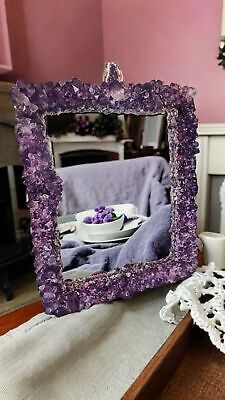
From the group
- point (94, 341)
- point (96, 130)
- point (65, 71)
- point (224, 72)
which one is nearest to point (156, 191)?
point (96, 130)

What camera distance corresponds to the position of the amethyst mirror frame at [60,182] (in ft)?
1.44

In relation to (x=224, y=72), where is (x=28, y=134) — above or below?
below

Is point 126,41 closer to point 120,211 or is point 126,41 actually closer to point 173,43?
point 173,43

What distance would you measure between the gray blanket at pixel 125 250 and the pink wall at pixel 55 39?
3.49 feet

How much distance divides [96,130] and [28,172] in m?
0.16

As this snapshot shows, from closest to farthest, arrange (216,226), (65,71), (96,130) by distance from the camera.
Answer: (96,130), (216,226), (65,71)

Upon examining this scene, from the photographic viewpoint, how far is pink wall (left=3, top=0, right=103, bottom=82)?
132 cm

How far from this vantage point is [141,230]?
0.57m

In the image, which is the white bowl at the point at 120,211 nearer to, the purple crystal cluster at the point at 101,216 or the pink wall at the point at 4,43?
the purple crystal cluster at the point at 101,216

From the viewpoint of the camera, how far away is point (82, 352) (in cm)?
44

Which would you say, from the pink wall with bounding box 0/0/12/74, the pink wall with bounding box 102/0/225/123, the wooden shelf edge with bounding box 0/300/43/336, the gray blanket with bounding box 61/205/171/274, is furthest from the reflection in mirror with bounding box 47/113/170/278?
the pink wall with bounding box 0/0/12/74

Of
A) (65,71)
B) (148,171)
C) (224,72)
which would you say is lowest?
(148,171)

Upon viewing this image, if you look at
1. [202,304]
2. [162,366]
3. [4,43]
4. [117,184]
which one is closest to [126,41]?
[4,43]

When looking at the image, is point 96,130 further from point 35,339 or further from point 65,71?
point 65,71
